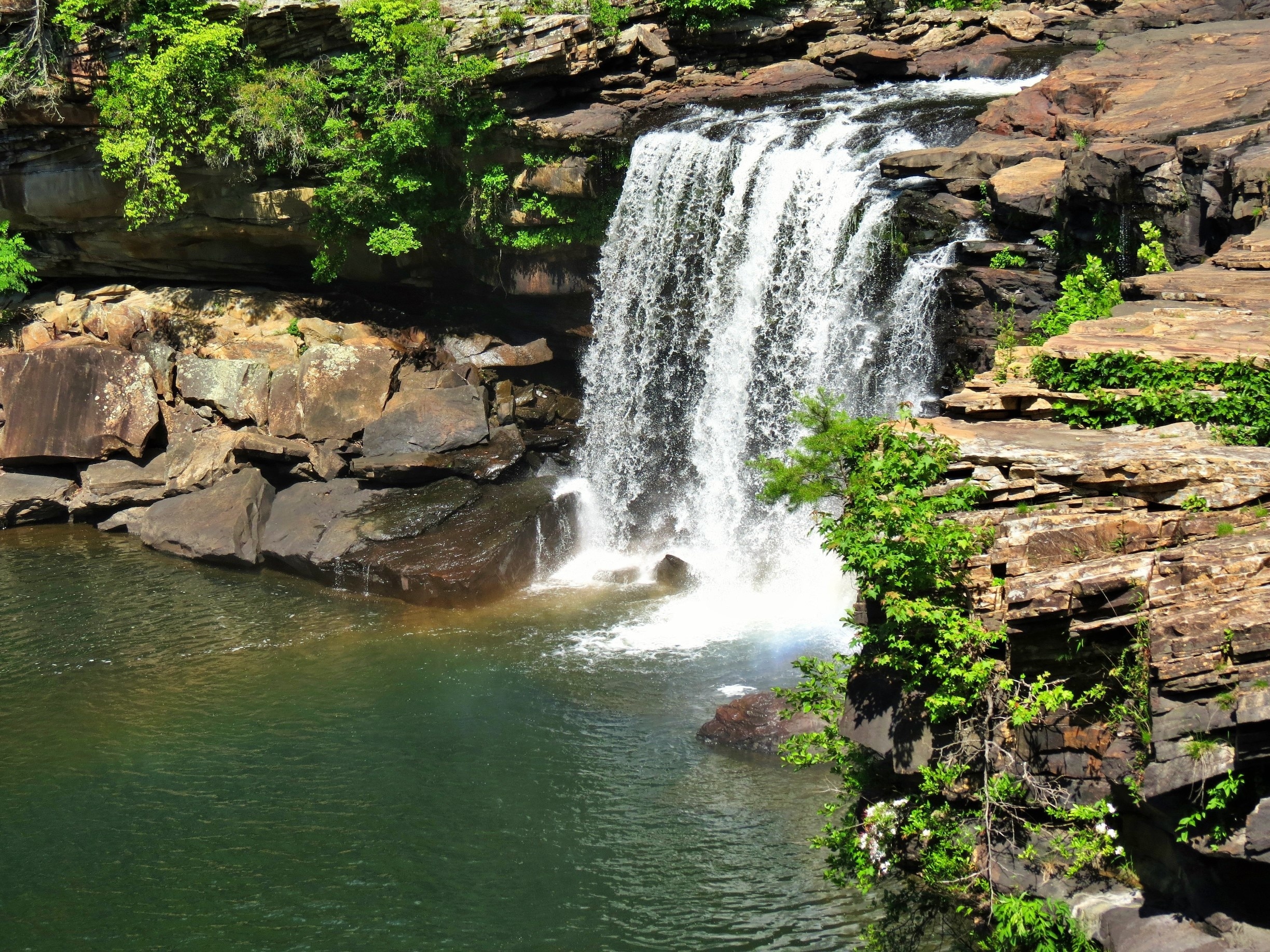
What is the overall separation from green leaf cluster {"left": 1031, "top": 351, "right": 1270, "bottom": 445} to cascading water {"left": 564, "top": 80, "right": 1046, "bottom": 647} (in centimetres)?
618

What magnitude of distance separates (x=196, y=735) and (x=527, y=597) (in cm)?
618

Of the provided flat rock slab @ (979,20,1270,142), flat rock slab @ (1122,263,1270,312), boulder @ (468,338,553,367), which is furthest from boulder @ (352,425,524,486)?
flat rock slab @ (1122,263,1270,312)

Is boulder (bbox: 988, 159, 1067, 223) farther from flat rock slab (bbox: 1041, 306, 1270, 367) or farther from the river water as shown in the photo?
flat rock slab (bbox: 1041, 306, 1270, 367)

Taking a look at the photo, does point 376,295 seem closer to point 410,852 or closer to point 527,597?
point 527,597

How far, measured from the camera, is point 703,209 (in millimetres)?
21531

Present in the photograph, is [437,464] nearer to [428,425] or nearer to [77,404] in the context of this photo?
[428,425]

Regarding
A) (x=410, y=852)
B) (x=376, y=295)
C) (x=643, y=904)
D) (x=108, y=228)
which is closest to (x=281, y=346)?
(x=376, y=295)

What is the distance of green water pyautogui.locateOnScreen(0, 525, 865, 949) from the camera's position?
11703 millimetres

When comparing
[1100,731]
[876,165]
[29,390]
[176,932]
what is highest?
[876,165]

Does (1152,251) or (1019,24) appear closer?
(1152,251)

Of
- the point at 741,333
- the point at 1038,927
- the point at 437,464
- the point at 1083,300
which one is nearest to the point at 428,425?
the point at 437,464

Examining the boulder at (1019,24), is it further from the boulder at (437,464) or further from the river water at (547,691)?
the boulder at (437,464)

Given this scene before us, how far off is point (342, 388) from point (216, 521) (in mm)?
3533

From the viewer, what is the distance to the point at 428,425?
22969mm
